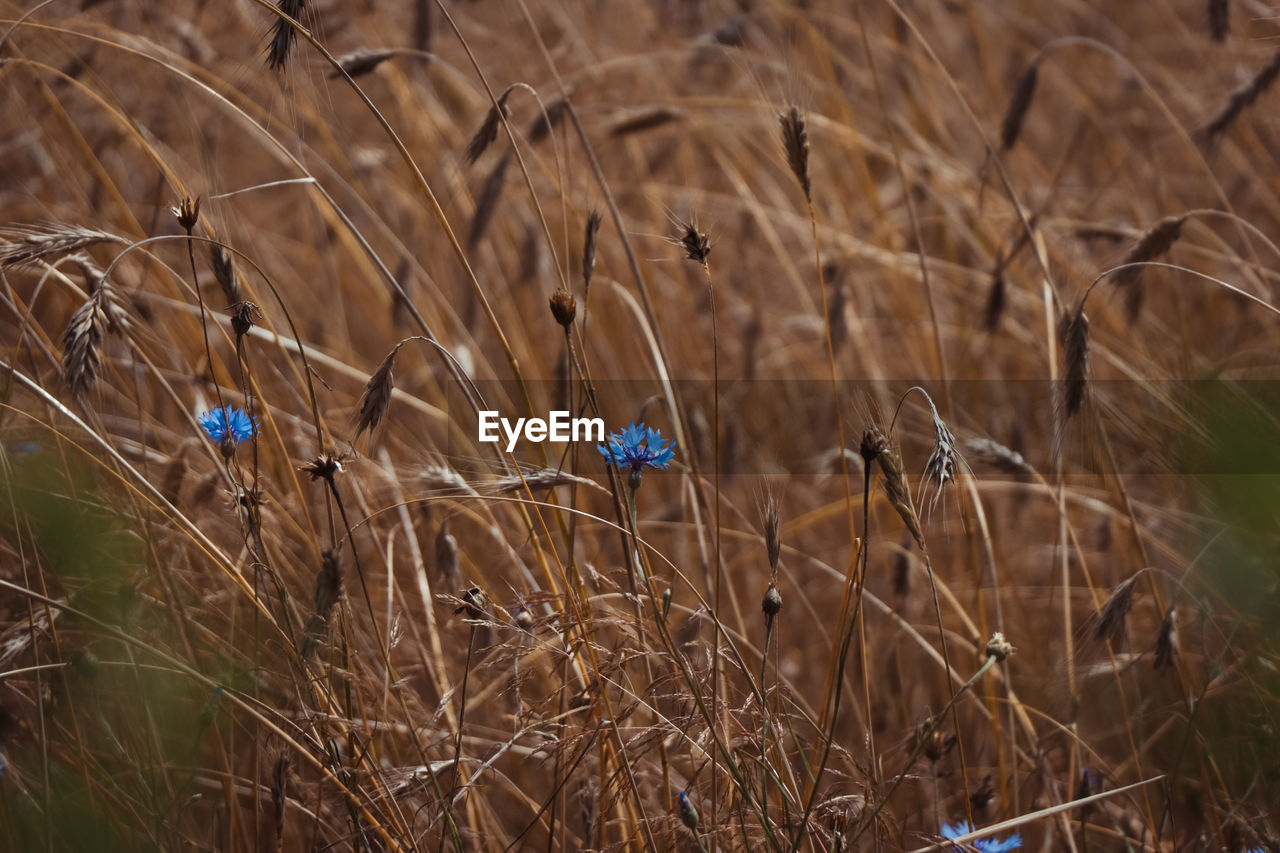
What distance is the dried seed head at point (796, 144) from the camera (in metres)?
1.33

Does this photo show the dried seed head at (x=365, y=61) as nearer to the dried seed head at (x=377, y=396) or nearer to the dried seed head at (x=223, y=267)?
the dried seed head at (x=223, y=267)

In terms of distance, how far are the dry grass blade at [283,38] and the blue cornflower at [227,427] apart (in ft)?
1.55

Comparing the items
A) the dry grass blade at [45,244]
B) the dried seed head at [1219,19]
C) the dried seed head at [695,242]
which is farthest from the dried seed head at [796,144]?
the dried seed head at [1219,19]

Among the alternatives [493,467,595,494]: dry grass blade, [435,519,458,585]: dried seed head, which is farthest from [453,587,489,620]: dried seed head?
[435,519,458,585]: dried seed head

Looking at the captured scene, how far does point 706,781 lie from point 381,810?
54 cm

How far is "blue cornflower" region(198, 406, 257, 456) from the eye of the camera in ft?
3.71

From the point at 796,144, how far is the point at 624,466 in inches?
21.5

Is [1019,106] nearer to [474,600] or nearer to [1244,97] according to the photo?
[1244,97]

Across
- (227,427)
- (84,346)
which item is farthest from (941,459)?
(84,346)

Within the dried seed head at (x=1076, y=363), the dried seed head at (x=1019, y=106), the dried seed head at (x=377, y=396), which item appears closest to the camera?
the dried seed head at (x=377, y=396)

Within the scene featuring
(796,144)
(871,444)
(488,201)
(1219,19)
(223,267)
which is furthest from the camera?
(1219,19)

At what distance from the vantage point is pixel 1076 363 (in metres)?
1.28

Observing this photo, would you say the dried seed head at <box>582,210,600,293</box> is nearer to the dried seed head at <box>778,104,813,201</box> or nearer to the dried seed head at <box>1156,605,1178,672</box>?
the dried seed head at <box>778,104,813,201</box>

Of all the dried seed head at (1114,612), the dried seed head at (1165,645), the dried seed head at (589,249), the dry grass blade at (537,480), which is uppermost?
the dried seed head at (589,249)
